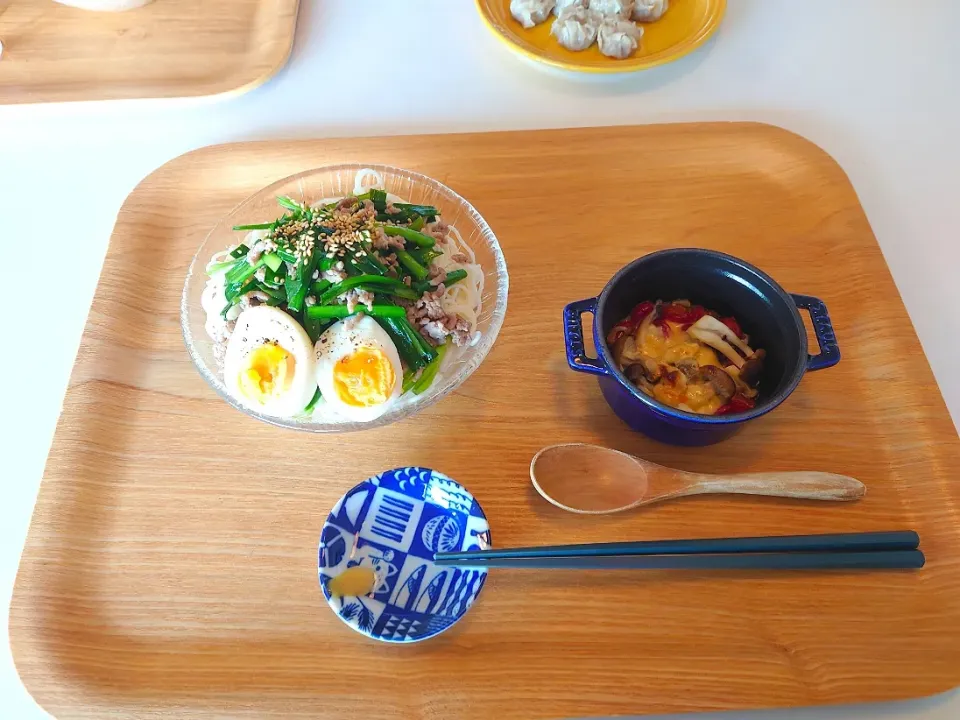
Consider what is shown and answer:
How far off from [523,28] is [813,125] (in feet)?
2.61

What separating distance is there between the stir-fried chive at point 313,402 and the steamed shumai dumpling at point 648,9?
53.4 inches

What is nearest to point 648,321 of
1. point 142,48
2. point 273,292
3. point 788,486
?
point 788,486

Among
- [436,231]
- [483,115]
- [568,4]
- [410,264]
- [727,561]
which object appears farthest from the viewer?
[568,4]

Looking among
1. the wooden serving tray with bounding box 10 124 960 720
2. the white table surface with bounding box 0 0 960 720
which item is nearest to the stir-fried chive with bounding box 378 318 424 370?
the wooden serving tray with bounding box 10 124 960 720

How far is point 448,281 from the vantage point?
4.04 feet

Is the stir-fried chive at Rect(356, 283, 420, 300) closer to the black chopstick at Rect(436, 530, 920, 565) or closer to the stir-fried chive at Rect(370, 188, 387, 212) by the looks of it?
the stir-fried chive at Rect(370, 188, 387, 212)

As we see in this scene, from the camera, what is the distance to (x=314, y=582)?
1.04m

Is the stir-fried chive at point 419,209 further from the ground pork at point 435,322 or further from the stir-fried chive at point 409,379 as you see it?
the stir-fried chive at point 409,379

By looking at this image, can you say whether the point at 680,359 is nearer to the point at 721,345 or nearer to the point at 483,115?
the point at 721,345

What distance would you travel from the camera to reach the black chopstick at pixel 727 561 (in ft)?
3.18

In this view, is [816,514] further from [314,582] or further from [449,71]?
[449,71]

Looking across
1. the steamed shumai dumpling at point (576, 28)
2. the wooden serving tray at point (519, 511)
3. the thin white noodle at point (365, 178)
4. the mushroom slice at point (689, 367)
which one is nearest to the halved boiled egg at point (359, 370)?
the wooden serving tray at point (519, 511)

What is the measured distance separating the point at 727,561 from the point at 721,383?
0.28 metres

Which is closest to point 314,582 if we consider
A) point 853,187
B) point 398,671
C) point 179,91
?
point 398,671
